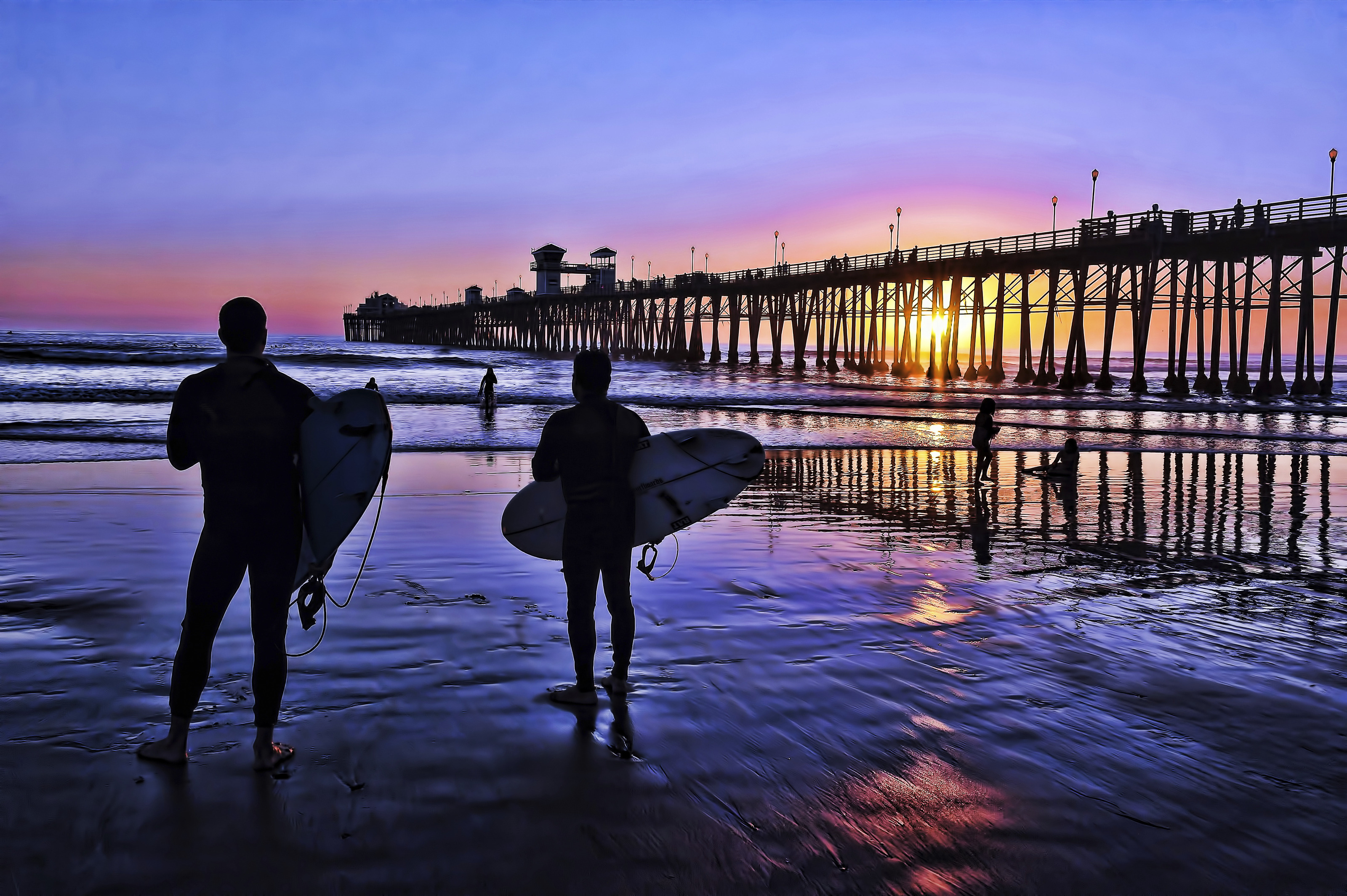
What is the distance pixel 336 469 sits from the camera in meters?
3.52

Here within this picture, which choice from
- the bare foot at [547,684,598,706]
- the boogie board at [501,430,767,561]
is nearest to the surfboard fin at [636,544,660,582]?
the boogie board at [501,430,767,561]

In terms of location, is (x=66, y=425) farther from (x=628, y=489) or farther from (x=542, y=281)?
(x=542, y=281)

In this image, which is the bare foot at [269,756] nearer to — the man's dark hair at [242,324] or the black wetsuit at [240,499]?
the black wetsuit at [240,499]

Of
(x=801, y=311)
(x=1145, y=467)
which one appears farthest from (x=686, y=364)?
(x=1145, y=467)

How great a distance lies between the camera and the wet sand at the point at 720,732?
2.68m

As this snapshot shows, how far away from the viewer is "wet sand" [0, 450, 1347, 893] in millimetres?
2680

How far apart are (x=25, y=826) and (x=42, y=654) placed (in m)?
2.03

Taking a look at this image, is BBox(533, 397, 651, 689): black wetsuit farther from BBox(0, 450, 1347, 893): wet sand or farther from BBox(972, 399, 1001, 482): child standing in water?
BBox(972, 399, 1001, 482): child standing in water

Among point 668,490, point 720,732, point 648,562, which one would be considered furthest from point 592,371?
point 648,562

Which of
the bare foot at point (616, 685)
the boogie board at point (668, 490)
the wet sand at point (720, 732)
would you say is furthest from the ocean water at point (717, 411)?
the bare foot at point (616, 685)

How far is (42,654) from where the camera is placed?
14.8 feet

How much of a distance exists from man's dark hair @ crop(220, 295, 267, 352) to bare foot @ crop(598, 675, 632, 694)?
2.02m

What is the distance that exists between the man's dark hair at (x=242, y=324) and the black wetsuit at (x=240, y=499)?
0.05 meters

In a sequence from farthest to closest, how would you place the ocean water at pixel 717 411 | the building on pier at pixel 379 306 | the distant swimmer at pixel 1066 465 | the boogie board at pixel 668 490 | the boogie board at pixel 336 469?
the building on pier at pixel 379 306
the ocean water at pixel 717 411
the distant swimmer at pixel 1066 465
the boogie board at pixel 668 490
the boogie board at pixel 336 469
